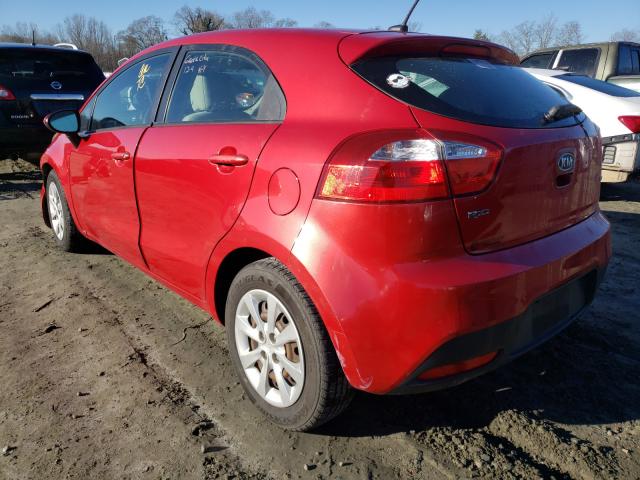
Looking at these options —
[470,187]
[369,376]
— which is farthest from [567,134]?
[369,376]

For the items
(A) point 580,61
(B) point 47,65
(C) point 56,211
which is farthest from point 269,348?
(A) point 580,61

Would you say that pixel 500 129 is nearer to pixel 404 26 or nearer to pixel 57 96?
pixel 404 26

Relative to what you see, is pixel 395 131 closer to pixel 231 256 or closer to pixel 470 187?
pixel 470 187

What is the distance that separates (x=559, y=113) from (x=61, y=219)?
13.0 ft

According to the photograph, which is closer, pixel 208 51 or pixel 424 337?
pixel 424 337

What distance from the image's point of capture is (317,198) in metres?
1.90

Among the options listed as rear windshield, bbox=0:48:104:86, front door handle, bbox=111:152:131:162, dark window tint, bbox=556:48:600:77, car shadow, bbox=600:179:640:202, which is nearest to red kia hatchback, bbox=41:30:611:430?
front door handle, bbox=111:152:131:162

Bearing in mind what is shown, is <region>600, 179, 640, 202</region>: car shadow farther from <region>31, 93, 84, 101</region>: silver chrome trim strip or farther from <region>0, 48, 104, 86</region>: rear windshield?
<region>0, 48, 104, 86</region>: rear windshield

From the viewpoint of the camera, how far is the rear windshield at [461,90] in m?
1.98

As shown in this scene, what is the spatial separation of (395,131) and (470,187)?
0.33 meters

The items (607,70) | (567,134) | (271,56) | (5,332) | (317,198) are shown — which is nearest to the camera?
(317,198)

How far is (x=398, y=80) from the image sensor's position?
2029 millimetres

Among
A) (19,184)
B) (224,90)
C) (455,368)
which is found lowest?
(19,184)

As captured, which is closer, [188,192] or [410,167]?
[410,167]
